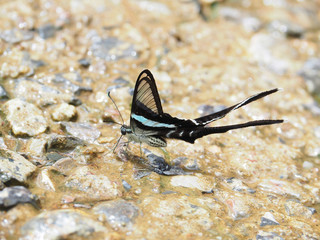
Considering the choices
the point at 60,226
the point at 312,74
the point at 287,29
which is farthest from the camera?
the point at 287,29

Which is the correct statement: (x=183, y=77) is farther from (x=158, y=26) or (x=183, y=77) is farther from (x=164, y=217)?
(x=164, y=217)

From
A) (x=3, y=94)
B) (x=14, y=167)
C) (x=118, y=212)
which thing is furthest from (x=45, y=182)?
(x=3, y=94)

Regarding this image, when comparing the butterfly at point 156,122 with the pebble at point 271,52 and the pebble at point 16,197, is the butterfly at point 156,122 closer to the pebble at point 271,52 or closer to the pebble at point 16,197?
the pebble at point 16,197

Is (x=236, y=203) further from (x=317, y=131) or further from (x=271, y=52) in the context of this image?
(x=271, y=52)

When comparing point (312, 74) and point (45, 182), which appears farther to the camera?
point (312, 74)

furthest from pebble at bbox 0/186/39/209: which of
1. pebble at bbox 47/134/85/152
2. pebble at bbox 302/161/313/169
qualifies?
A: pebble at bbox 302/161/313/169

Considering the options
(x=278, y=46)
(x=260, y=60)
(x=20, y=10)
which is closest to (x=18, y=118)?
(x=20, y=10)

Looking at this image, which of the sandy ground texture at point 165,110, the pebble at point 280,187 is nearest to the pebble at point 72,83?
the sandy ground texture at point 165,110
